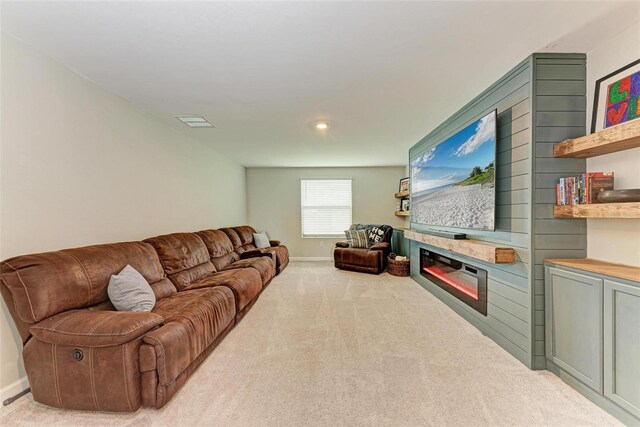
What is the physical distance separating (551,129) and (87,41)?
3.44 m

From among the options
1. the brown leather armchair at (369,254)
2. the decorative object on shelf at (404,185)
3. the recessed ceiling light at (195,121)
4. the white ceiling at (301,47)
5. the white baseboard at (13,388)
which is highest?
the white ceiling at (301,47)

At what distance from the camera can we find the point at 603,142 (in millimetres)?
1756

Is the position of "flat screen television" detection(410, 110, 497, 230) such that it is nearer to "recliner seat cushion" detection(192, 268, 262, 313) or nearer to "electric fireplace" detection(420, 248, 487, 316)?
"electric fireplace" detection(420, 248, 487, 316)

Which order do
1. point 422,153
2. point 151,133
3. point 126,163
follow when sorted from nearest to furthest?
point 126,163 → point 151,133 → point 422,153

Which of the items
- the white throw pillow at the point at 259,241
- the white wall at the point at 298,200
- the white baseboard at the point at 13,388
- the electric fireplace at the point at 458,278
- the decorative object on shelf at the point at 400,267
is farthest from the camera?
the white wall at the point at 298,200

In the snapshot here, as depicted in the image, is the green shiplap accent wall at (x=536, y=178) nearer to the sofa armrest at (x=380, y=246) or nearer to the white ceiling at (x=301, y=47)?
the white ceiling at (x=301, y=47)

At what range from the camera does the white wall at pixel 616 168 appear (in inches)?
70.2

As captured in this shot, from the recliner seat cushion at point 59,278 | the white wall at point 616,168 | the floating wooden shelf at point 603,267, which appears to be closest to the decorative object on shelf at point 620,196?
the white wall at point 616,168

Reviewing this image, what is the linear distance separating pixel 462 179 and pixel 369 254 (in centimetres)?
270

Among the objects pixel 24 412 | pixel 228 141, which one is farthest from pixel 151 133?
pixel 24 412

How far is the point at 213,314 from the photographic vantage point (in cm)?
239

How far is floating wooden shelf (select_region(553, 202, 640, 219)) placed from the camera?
161 cm

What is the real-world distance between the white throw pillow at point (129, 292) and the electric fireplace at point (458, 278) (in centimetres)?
308

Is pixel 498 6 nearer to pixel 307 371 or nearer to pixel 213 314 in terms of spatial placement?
pixel 307 371
